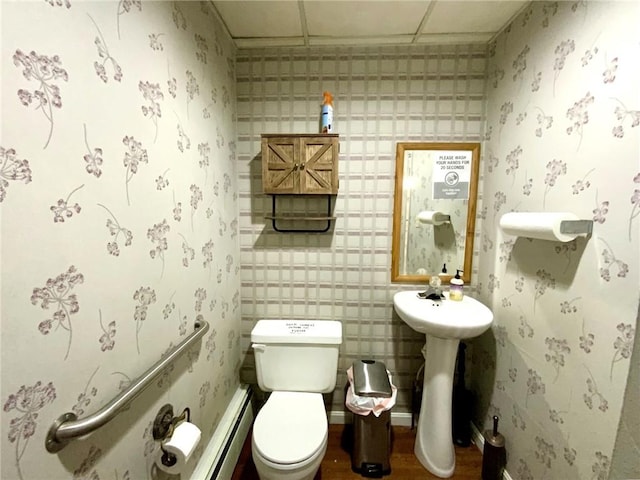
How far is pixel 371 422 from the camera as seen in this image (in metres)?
1.44

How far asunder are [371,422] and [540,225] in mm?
1210

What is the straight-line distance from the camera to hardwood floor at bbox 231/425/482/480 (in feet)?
4.80

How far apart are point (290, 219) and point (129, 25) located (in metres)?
1.06

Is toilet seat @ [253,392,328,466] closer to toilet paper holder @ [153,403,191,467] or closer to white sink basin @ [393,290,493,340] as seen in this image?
toilet paper holder @ [153,403,191,467]

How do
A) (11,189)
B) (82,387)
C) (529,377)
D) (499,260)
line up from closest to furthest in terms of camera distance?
(11,189)
(82,387)
(529,377)
(499,260)

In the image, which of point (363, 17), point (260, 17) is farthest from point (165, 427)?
point (363, 17)

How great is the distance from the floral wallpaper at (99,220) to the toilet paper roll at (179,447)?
57mm

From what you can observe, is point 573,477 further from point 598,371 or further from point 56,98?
point 56,98

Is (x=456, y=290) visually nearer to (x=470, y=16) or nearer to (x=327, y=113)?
(x=327, y=113)

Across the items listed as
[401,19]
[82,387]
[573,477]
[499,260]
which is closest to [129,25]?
[82,387]

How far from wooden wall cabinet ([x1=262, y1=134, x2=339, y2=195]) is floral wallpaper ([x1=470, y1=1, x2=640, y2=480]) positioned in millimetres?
898

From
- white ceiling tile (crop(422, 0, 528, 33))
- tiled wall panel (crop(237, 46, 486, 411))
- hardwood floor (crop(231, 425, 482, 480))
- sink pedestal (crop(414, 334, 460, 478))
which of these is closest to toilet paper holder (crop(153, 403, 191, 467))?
hardwood floor (crop(231, 425, 482, 480))

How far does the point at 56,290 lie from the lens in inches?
23.2

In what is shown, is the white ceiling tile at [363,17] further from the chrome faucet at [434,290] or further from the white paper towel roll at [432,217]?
the chrome faucet at [434,290]
